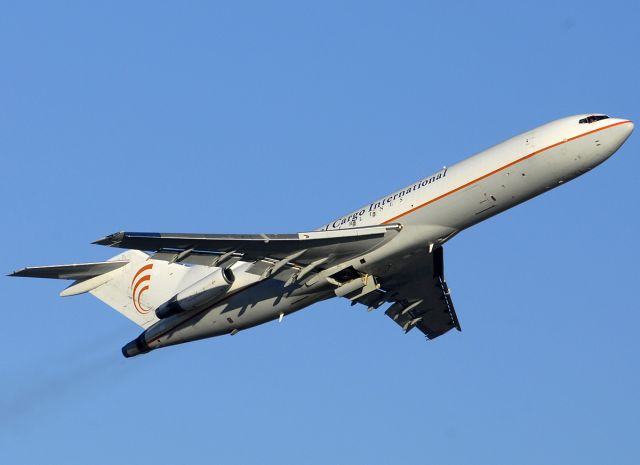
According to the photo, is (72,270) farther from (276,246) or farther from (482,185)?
(482,185)

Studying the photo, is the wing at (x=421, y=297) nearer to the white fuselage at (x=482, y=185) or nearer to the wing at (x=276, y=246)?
the white fuselage at (x=482, y=185)

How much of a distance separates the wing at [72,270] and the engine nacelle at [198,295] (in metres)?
4.05

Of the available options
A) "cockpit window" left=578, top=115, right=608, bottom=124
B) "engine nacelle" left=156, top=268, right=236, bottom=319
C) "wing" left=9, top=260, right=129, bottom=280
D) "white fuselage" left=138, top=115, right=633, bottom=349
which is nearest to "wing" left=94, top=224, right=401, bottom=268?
"white fuselage" left=138, top=115, right=633, bottom=349

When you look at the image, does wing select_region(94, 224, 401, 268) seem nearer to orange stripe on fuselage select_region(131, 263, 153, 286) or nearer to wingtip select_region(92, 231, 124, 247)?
wingtip select_region(92, 231, 124, 247)

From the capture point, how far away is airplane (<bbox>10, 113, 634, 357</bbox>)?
129ft

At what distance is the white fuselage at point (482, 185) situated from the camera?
1547 inches

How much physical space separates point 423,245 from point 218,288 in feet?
26.5

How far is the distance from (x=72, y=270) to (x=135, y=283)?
11.2ft

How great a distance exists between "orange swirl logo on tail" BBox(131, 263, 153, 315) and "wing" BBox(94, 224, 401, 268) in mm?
8175

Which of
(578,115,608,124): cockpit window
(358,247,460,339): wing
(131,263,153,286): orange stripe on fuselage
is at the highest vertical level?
(131,263,153,286): orange stripe on fuselage

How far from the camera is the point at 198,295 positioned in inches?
1722

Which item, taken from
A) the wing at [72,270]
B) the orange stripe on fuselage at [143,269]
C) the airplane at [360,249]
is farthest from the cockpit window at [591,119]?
the wing at [72,270]

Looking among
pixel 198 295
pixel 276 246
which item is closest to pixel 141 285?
pixel 198 295

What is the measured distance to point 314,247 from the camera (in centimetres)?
4100
